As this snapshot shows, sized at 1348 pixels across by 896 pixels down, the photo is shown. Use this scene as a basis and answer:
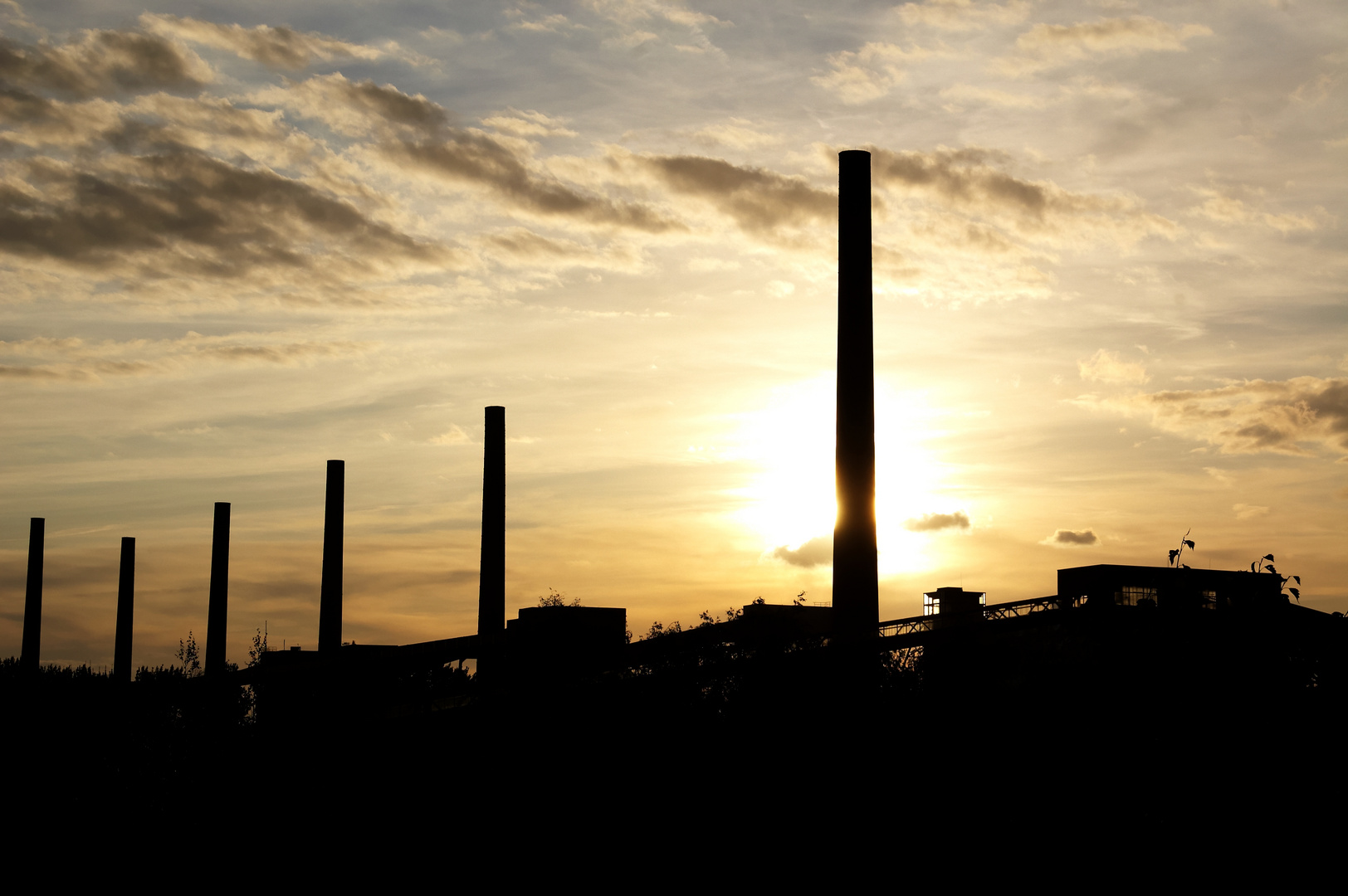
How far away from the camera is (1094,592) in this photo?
21.5 meters

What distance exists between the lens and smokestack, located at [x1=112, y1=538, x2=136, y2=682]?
164 feet

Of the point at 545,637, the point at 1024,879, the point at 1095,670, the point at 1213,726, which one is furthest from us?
the point at 545,637

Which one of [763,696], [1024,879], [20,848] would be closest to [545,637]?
[763,696]

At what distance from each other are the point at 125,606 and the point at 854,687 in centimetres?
4465

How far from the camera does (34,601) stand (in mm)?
53062

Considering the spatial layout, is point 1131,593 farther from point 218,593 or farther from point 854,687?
point 218,593

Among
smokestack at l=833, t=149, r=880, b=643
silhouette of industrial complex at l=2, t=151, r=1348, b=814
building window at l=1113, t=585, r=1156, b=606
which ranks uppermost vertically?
smokestack at l=833, t=149, r=880, b=643

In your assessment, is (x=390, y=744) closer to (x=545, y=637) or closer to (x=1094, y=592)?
(x=545, y=637)

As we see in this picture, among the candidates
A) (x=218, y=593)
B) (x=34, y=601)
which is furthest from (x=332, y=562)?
(x=34, y=601)

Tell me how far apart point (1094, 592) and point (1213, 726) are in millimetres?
9975

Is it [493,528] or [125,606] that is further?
[125,606]

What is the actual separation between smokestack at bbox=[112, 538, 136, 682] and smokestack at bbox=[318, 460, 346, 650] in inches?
589

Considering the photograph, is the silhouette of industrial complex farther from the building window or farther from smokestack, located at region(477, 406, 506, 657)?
smokestack, located at region(477, 406, 506, 657)

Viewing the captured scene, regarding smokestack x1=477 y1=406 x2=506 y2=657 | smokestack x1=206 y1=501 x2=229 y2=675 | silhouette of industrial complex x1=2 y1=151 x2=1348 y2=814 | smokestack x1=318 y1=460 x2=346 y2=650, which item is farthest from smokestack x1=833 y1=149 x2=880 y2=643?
smokestack x1=206 y1=501 x2=229 y2=675
